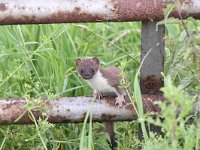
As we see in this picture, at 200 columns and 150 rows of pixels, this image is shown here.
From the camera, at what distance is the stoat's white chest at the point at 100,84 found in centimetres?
393

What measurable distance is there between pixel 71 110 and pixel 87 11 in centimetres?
51

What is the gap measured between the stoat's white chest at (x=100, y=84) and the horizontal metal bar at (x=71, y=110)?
14.4 inches

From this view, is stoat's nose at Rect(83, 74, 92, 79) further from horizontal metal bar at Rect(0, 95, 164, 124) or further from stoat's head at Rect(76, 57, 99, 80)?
horizontal metal bar at Rect(0, 95, 164, 124)

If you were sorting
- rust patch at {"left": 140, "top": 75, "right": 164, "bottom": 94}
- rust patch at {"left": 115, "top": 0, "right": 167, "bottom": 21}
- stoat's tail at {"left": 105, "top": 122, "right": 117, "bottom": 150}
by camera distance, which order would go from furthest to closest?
stoat's tail at {"left": 105, "top": 122, "right": 117, "bottom": 150}
rust patch at {"left": 140, "top": 75, "right": 164, "bottom": 94}
rust patch at {"left": 115, "top": 0, "right": 167, "bottom": 21}

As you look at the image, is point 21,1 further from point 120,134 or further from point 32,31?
point 32,31

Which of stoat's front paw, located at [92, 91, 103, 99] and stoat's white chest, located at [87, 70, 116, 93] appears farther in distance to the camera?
stoat's white chest, located at [87, 70, 116, 93]

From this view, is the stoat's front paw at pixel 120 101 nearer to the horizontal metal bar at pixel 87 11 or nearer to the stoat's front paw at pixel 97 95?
the stoat's front paw at pixel 97 95

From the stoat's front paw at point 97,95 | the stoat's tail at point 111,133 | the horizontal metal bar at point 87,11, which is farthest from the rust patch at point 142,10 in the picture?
the stoat's tail at point 111,133

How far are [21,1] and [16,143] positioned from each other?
0.81 m

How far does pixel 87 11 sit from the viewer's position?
11.5 feet

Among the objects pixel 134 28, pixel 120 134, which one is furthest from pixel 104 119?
pixel 134 28

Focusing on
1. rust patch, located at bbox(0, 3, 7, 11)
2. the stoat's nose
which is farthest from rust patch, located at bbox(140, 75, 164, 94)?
rust patch, located at bbox(0, 3, 7, 11)

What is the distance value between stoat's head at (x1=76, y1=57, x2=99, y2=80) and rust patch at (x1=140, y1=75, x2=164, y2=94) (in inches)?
16.8

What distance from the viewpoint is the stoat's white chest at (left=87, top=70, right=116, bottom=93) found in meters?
3.93
